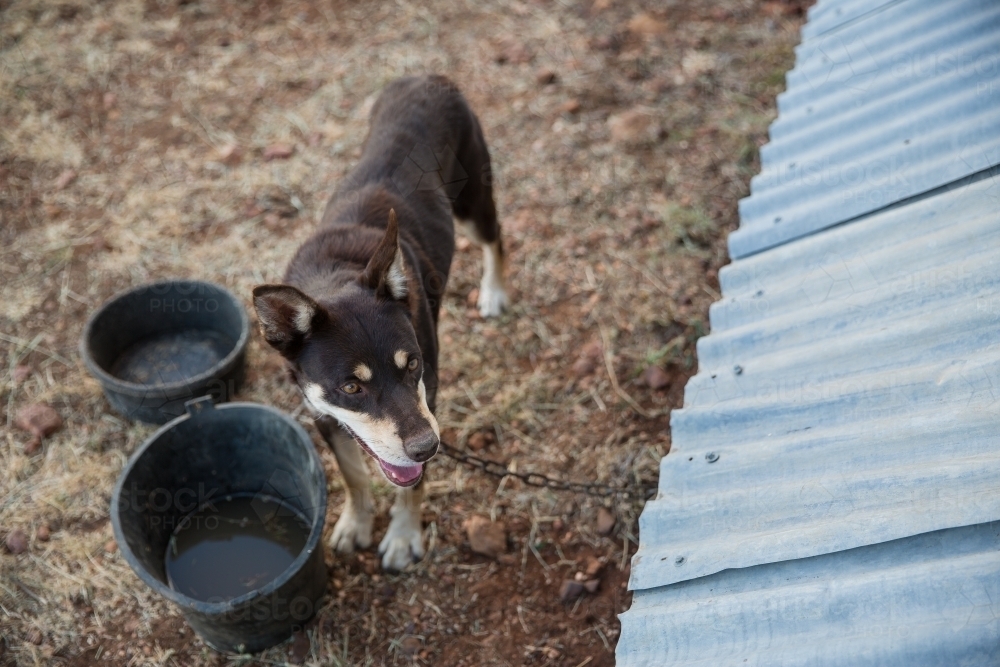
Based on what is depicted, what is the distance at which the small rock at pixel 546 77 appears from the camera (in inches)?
259

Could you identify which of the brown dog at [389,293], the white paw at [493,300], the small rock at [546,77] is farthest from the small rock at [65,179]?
the small rock at [546,77]

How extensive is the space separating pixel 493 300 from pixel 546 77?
250 cm

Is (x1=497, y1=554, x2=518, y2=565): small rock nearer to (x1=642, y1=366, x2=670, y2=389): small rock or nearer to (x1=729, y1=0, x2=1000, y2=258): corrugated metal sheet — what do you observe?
(x1=642, y1=366, x2=670, y2=389): small rock

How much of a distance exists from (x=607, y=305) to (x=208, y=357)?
242cm

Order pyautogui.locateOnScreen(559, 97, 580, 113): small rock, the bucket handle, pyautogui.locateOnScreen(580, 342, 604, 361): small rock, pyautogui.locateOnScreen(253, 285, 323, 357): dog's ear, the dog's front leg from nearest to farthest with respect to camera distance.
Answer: pyautogui.locateOnScreen(253, 285, 323, 357): dog's ear < the bucket handle < the dog's front leg < pyautogui.locateOnScreen(580, 342, 604, 361): small rock < pyautogui.locateOnScreen(559, 97, 580, 113): small rock

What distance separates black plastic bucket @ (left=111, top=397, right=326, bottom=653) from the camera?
3213 millimetres

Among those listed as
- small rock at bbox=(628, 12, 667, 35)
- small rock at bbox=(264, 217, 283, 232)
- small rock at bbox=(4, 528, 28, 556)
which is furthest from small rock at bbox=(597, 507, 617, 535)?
small rock at bbox=(628, 12, 667, 35)

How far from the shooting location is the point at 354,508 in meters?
3.92

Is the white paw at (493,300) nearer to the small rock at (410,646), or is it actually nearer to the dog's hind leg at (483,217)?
the dog's hind leg at (483,217)

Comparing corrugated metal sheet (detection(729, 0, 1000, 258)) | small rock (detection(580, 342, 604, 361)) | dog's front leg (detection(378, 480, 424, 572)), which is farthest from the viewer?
small rock (detection(580, 342, 604, 361))

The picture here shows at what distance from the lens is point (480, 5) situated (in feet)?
24.6

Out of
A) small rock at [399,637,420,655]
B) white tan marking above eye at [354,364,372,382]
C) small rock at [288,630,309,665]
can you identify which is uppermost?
white tan marking above eye at [354,364,372,382]

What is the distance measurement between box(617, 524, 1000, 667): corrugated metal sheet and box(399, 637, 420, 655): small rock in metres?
1.36

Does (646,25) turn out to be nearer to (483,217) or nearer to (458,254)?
(458,254)
